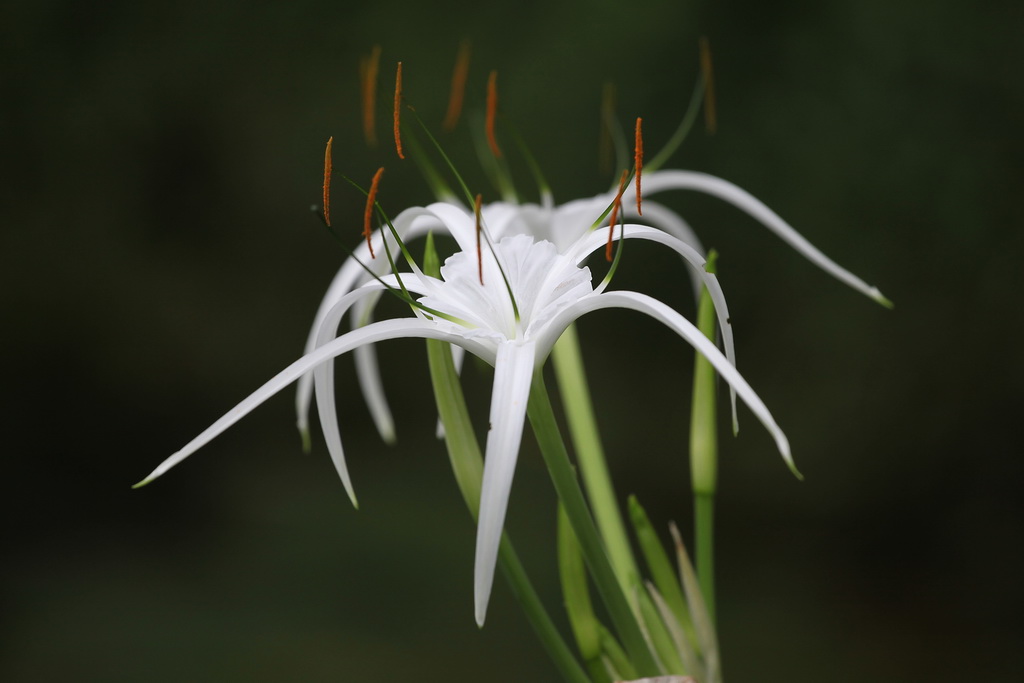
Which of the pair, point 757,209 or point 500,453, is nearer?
point 500,453

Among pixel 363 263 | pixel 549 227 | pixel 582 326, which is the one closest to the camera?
pixel 363 263

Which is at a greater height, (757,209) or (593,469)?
(757,209)

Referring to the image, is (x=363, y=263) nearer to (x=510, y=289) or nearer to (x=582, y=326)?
(x=510, y=289)

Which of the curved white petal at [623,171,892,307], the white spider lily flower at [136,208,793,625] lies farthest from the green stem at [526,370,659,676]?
the curved white petal at [623,171,892,307]

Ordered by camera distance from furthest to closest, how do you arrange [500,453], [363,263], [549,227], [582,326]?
1. [582,326]
2. [549,227]
3. [363,263]
4. [500,453]

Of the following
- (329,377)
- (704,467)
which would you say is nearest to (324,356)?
(329,377)

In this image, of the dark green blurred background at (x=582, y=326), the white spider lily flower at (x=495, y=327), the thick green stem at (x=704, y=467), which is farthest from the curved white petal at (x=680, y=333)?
the dark green blurred background at (x=582, y=326)

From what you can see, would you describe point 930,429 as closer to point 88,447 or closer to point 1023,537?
point 1023,537
